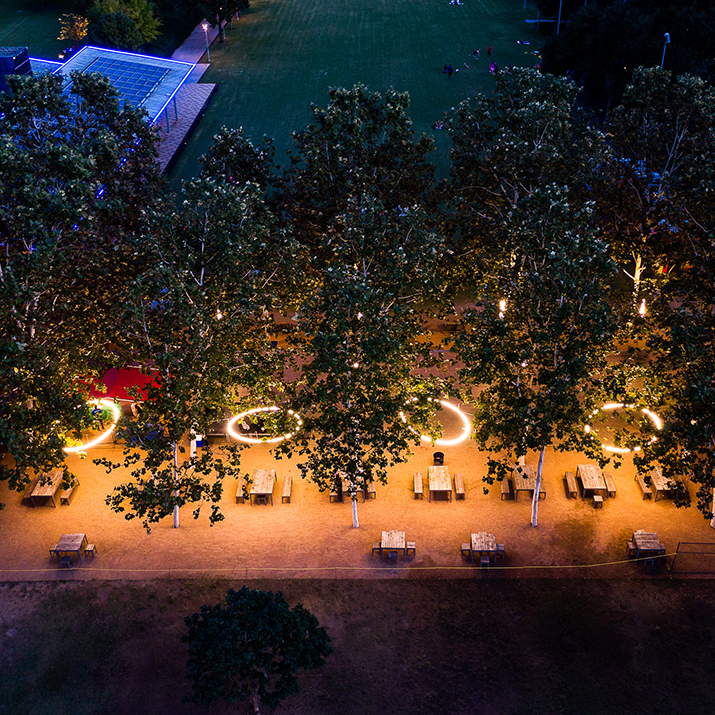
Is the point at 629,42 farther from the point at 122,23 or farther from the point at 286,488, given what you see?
the point at 122,23

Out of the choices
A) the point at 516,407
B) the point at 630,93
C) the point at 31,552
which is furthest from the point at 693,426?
the point at 31,552

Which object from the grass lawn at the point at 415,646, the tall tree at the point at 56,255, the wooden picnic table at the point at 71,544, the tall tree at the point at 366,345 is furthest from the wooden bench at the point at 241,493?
the tall tree at the point at 56,255

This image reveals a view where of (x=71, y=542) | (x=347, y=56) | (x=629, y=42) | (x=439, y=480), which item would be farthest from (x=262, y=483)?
(x=347, y=56)

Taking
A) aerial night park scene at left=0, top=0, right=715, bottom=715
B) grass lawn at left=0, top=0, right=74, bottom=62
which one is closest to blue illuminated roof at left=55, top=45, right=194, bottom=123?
grass lawn at left=0, top=0, right=74, bottom=62

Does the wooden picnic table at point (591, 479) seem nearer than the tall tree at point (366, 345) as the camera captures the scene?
No

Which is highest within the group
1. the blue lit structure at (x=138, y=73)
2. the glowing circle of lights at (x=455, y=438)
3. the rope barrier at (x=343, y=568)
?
the blue lit structure at (x=138, y=73)

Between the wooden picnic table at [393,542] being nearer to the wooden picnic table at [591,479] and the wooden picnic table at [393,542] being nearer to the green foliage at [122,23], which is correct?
the wooden picnic table at [591,479]

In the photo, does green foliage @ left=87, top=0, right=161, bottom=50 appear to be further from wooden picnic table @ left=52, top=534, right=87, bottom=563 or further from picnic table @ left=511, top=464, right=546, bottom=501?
picnic table @ left=511, top=464, right=546, bottom=501
